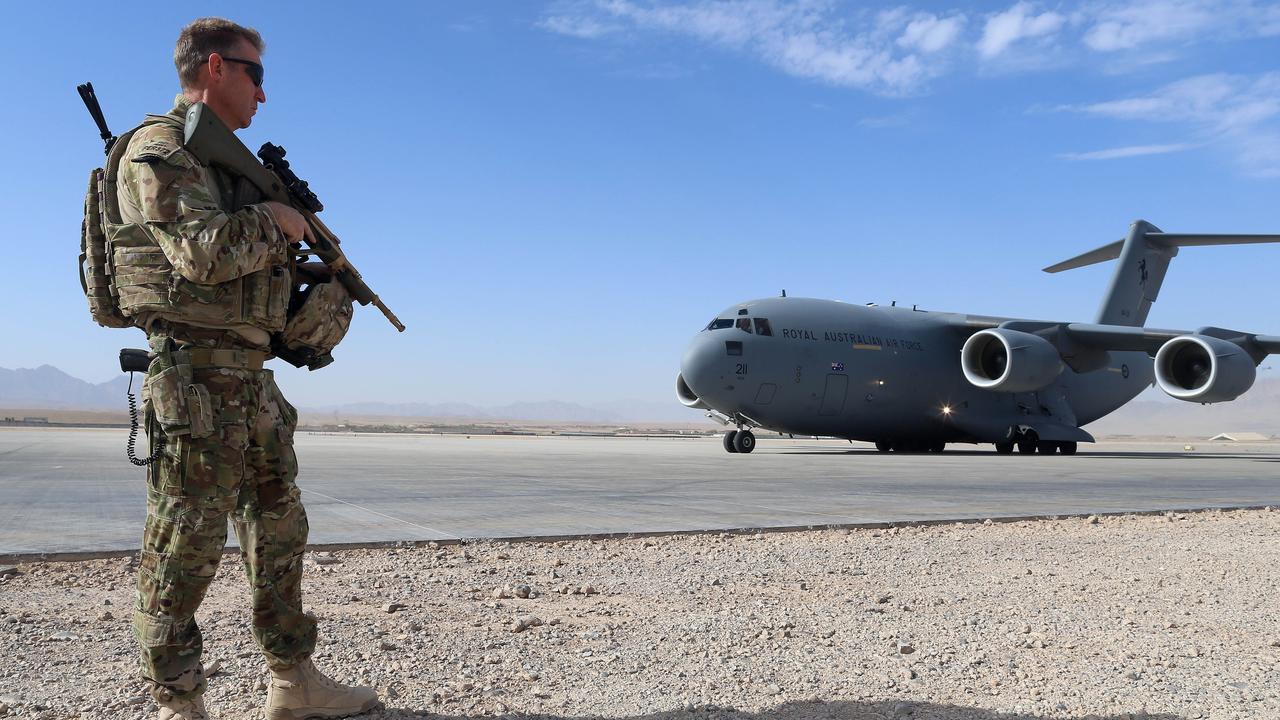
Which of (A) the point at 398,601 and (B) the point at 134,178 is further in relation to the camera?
(A) the point at 398,601

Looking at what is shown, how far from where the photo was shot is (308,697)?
2.62 metres

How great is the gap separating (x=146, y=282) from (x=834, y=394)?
18.2 meters

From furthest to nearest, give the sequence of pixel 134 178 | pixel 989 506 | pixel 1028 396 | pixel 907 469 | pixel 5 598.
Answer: pixel 1028 396 < pixel 907 469 < pixel 989 506 < pixel 5 598 < pixel 134 178

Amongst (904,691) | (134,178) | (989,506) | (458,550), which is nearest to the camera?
(134,178)

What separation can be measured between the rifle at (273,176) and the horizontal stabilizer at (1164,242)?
2605 centimetres

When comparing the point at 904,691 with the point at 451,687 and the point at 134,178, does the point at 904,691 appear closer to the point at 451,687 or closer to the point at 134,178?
the point at 451,687

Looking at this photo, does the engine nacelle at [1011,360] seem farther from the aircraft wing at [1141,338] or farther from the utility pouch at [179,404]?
the utility pouch at [179,404]

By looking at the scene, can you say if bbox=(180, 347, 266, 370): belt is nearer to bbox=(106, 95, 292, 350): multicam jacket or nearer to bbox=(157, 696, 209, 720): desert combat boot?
bbox=(106, 95, 292, 350): multicam jacket

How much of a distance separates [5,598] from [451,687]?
2.45 metres

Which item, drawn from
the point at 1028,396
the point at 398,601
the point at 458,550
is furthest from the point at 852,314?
the point at 398,601

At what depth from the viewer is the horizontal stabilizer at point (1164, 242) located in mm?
23906

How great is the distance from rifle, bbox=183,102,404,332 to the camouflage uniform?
55mm

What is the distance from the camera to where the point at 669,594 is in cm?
440

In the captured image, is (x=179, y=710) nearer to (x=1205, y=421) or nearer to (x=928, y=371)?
(x=928, y=371)
